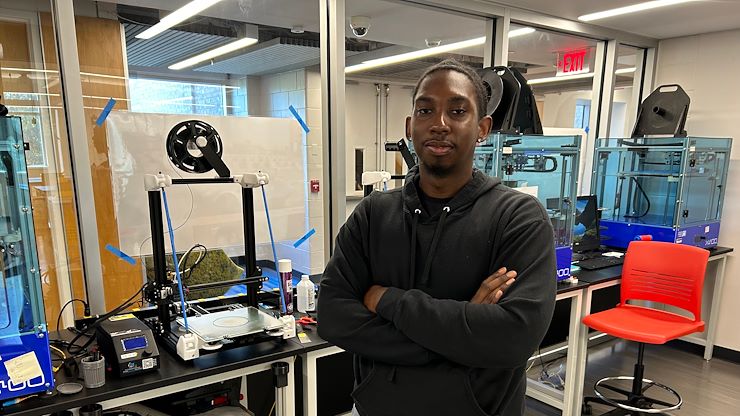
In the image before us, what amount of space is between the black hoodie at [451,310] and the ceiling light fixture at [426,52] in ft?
8.10

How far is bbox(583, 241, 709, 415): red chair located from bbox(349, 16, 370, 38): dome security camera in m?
2.27

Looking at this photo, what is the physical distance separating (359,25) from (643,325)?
2575mm

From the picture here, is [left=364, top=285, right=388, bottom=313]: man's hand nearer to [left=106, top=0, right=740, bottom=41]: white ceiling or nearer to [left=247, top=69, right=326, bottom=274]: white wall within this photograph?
[left=247, top=69, right=326, bottom=274]: white wall

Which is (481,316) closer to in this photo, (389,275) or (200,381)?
(389,275)

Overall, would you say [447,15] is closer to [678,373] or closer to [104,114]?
[104,114]

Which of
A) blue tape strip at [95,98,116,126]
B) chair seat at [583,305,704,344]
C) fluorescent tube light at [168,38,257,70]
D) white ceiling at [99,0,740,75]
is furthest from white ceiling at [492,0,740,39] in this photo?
blue tape strip at [95,98,116,126]

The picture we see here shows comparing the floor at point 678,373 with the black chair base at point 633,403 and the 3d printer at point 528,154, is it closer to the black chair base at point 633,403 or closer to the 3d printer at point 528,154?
the black chair base at point 633,403

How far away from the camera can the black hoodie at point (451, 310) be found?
1.10 meters

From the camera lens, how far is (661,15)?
3.21 metres

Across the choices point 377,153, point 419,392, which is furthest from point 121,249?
point 377,153

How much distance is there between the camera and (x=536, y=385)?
299 cm

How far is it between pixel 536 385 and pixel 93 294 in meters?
2.61

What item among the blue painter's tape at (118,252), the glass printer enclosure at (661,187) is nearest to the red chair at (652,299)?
the glass printer enclosure at (661,187)

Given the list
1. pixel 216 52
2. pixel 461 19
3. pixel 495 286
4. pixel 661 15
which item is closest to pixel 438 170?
pixel 495 286
